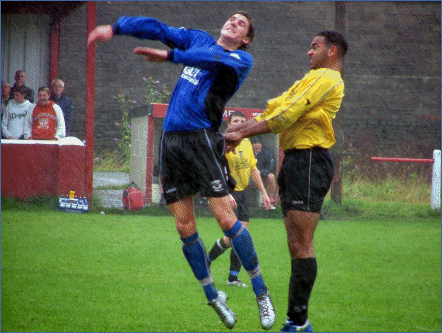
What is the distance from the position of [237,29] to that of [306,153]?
2.85ft

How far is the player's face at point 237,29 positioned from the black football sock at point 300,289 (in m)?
1.42

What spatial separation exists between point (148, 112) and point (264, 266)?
4332 millimetres


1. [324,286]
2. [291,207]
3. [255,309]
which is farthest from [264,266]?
[291,207]

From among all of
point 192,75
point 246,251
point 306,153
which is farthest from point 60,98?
point 246,251

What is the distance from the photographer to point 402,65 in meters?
14.2

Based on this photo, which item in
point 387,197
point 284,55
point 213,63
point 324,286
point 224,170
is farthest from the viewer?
point 284,55

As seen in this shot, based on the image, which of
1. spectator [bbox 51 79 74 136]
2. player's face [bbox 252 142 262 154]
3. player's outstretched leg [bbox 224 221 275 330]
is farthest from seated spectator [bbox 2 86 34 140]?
player's outstretched leg [bbox 224 221 275 330]

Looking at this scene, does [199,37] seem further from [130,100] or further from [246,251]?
[130,100]

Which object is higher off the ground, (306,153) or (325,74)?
(325,74)

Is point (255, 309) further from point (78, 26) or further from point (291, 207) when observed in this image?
point (78, 26)

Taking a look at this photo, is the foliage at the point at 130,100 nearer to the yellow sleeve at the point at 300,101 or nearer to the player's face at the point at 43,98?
the player's face at the point at 43,98

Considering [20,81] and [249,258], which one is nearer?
[249,258]

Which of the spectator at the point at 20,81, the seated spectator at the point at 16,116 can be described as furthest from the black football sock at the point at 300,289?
the spectator at the point at 20,81

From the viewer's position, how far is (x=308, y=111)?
3949mm
